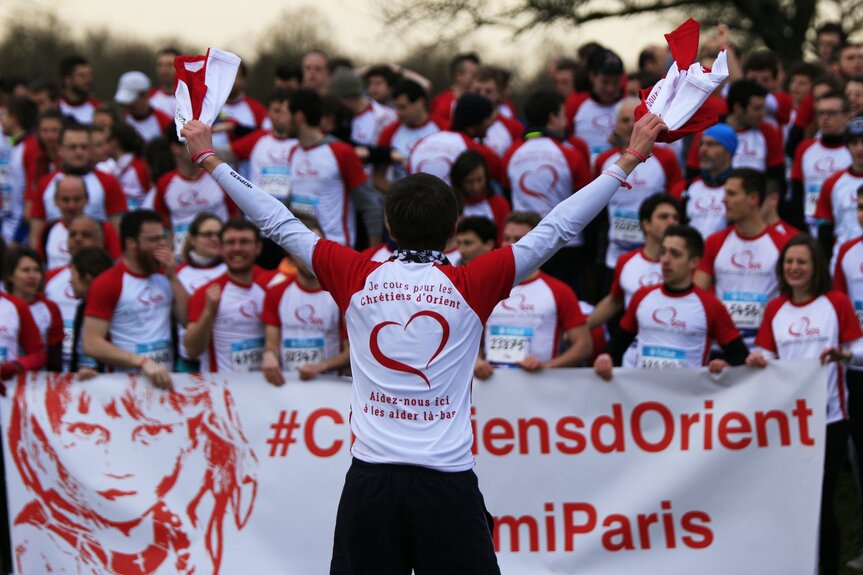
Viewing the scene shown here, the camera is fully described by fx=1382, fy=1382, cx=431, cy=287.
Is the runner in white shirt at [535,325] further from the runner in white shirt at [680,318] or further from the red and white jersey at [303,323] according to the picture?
the red and white jersey at [303,323]

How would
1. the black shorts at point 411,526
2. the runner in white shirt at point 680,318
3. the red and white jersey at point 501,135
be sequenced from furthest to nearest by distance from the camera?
1. the red and white jersey at point 501,135
2. the runner in white shirt at point 680,318
3. the black shorts at point 411,526

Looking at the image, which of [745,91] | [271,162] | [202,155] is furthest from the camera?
[271,162]

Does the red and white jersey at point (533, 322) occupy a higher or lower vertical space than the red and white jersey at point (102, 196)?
lower

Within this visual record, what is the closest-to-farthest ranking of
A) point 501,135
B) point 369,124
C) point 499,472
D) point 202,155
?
point 202,155 < point 499,472 < point 501,135 < point 369,124

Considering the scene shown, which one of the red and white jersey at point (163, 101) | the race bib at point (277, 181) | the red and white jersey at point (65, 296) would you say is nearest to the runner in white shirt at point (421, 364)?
the red and white jersey at point (65, 296)

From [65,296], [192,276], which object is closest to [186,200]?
[65,296]

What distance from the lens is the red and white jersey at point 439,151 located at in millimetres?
10477

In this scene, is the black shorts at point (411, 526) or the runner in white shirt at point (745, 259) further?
the runner in white shirt at point (745, 259)

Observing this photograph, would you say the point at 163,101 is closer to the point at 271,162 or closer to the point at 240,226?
the point at 271,162

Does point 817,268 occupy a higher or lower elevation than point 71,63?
lower

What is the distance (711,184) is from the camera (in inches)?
377

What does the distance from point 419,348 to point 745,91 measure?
6628mm

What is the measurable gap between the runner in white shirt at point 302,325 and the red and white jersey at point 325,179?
2291 mm

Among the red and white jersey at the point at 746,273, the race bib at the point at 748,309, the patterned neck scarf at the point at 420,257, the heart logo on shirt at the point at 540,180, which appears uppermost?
the heart logo on shirt at the point at 540,180
